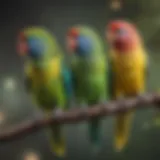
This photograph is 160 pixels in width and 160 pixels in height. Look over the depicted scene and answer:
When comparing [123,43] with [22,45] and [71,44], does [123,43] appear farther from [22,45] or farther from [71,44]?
[22,45]

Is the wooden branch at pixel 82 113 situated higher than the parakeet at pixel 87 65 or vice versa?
the parakeet at pixel 87 65

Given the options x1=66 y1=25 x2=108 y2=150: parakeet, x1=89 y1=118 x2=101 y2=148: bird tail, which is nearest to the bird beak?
x1=66 y1=25 x2=108 y2=150: parakeet

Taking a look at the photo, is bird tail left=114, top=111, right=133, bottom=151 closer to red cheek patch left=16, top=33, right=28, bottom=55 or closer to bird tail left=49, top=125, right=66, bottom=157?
bird tail left=49, top=125, right=66, bottom=157

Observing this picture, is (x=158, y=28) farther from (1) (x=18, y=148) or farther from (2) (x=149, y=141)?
(1) (x=18, y=148)

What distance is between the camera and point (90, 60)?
2.71 meters

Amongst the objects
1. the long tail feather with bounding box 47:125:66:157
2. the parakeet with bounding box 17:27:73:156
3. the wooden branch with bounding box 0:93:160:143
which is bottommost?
the long tail feather with bounding box 47:125:66:157

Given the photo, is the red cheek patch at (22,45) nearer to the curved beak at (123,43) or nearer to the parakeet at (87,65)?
the parakeet at (87,65)

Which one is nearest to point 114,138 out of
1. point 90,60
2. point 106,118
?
point 106,118

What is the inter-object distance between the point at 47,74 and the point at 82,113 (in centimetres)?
16

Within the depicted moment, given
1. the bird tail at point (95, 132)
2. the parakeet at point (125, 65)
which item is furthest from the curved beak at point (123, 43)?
the bird tail at point (95, 132)

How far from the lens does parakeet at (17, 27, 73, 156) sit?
2.71 m

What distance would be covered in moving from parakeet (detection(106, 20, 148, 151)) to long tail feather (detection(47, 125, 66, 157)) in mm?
159

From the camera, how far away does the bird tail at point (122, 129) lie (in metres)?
2.74

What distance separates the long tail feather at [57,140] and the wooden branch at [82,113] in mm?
21
